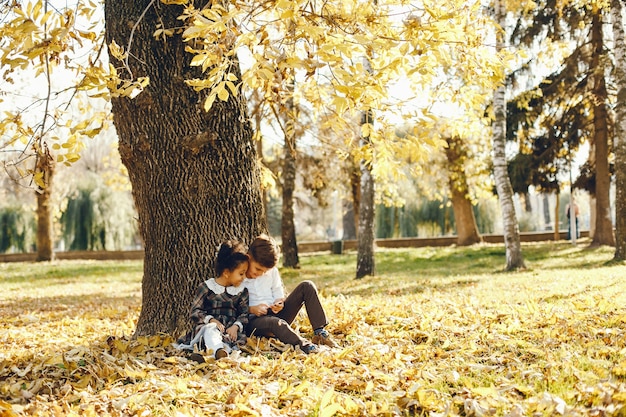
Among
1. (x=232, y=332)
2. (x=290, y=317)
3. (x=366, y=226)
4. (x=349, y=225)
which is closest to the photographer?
(x=232, y=332)

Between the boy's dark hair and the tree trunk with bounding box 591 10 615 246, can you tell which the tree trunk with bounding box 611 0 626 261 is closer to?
the tree trunk with bounding box 591 10 615 246

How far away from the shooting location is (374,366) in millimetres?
4367

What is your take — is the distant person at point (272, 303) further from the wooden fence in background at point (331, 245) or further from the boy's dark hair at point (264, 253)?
the wooden fence in background at point (331, 245)

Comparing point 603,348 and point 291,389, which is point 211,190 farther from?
point 603,348

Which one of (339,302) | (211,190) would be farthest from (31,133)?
(339,302)

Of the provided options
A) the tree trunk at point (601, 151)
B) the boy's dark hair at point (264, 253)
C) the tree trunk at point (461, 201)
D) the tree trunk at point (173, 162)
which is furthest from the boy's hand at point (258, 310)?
the tree trunk at point (461, 201)

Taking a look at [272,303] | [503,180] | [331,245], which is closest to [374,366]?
[272,303]

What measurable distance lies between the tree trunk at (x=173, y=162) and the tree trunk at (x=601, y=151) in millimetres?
13764

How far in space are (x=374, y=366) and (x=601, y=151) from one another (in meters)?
14.6

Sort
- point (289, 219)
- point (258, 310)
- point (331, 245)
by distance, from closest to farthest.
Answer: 1. point (258, 310)
2. point (289, 219)
3. point (331, 245)

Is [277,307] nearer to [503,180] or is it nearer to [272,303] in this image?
[272,303]

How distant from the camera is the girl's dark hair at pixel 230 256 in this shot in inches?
202

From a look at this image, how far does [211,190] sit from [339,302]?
2.45 meters

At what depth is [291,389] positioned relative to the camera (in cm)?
372
